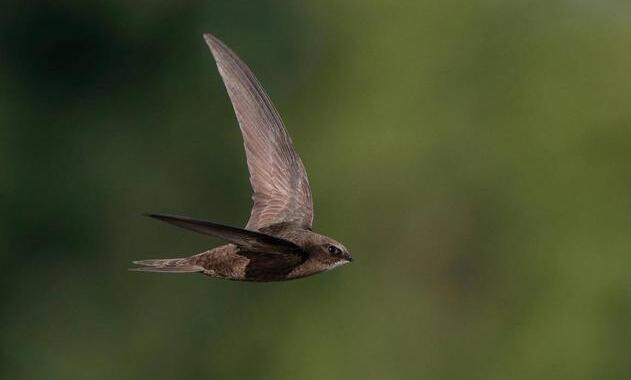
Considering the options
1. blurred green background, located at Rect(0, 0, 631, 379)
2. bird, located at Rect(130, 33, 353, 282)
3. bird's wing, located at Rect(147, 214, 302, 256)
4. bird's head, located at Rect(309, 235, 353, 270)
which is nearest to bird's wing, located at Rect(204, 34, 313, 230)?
bird, located at Rect(130, 33, 353, 282)

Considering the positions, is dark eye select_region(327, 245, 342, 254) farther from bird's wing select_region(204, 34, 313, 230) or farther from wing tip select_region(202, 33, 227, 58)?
wing tip select_region(202, 33, 227, 58)

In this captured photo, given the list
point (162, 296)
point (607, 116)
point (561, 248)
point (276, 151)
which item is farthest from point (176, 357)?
point (276, 151)

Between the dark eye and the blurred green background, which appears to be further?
the blurred green background

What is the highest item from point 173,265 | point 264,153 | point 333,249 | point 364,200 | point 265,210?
point 264,153

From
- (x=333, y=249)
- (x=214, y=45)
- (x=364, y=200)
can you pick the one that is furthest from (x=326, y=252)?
(x=364, y=200)

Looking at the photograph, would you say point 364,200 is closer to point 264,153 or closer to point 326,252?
point 264,153
